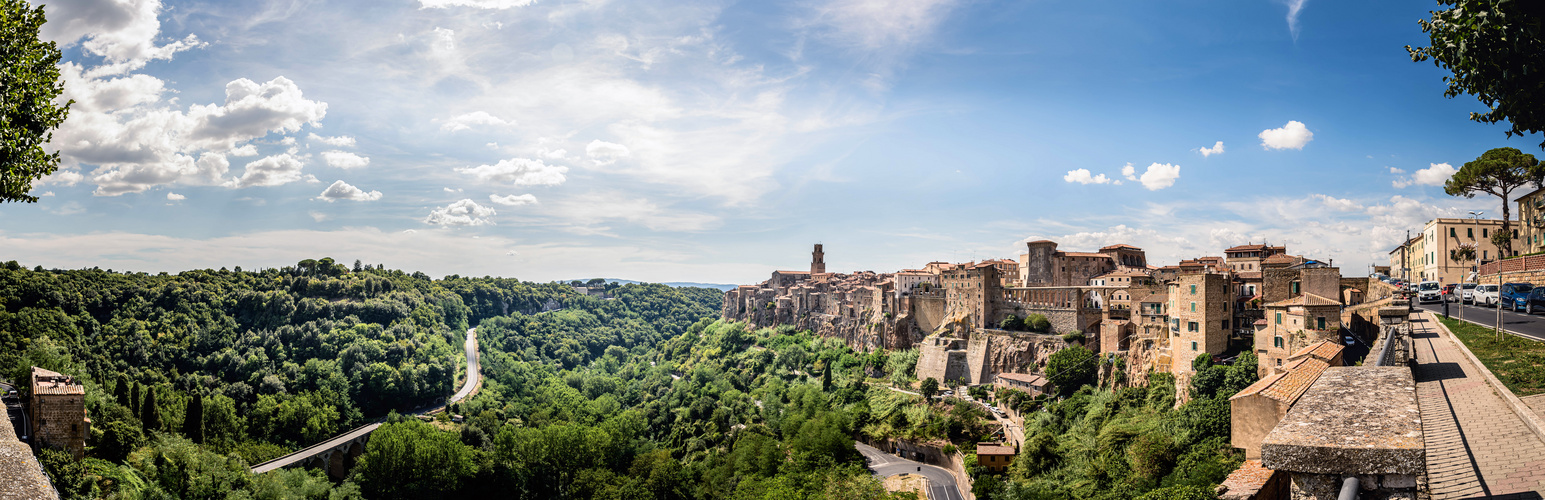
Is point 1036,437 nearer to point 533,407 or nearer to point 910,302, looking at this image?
point 910,302

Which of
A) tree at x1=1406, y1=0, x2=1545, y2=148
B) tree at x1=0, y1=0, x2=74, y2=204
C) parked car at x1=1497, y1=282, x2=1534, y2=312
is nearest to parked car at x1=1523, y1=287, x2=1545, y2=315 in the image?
parked car at x1=1497, y1=282, x2=1534, y2=312

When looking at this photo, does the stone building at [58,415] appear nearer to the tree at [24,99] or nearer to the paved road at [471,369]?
the tree at [24,99]

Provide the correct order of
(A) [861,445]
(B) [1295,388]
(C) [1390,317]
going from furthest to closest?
(A) [861,445], (C) [1390,317], (B) [1295,388]

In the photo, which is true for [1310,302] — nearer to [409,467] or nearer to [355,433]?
[409,467]

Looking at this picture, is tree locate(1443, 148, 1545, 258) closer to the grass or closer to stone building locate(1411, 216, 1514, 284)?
stone building locate(1411, 216, 1514, 284)

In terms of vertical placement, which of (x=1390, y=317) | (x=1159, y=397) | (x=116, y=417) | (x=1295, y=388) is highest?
(x=1390, y=317)

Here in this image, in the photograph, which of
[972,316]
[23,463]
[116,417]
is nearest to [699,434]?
[972,316]
